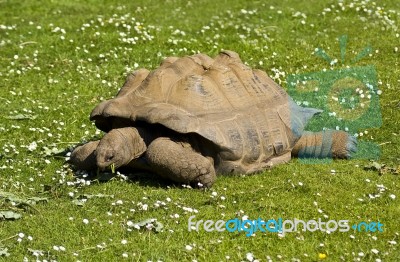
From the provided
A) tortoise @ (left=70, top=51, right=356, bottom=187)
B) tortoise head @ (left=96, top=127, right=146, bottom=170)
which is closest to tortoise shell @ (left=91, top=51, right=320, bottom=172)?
tortoise @ (left=70, top=51, right=356, bottom=187)

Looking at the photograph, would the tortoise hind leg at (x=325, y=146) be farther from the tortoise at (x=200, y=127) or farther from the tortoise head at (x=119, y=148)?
the tortoise head at (x=119, y=148)

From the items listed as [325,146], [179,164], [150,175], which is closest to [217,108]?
[179,164]

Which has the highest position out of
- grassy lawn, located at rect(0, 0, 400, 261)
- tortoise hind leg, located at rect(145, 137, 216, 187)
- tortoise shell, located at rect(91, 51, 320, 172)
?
tortoise shell, located at rect(91, 51, 320, 172)

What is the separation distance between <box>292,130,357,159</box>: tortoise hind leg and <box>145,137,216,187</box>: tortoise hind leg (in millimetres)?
1751

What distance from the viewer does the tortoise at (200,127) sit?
9.86 meters

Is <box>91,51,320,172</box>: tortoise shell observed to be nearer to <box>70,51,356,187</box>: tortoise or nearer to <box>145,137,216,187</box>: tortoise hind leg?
<box>70,51,356,187</box>: tortoise

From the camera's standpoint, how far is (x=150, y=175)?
10.4 meters

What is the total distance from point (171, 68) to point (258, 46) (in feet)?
19.3

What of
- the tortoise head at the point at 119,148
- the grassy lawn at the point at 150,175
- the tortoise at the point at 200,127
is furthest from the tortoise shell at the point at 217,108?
the grassy lawn at the point at 150,175

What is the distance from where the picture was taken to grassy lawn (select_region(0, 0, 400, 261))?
8.36 meters

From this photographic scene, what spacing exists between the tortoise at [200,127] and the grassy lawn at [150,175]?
0.23m

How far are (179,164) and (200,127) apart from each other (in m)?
0.50

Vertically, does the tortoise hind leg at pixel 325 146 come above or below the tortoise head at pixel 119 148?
below

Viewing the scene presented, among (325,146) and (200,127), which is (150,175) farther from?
(325,146)
